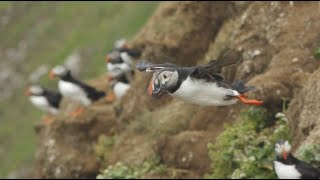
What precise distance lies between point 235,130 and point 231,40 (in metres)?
2.79

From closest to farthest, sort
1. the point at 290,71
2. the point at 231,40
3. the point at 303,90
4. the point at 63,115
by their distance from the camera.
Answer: the point at 303,90 < the point at 290,71 < the point at 231,40 < the point at 63,115

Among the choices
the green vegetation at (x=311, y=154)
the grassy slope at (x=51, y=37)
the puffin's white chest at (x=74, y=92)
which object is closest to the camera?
the green vegetation at (x=311, y=154)

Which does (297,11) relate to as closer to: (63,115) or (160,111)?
(160,111)

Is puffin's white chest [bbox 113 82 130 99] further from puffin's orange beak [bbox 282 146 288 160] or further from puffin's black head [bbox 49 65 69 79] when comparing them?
puffin's orange beak [bbox 282 146 288 160]

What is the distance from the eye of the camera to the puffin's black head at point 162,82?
6137mm

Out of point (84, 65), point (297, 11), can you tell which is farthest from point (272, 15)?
point (84, 65)

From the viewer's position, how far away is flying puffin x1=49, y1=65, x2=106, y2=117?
17.6 metres

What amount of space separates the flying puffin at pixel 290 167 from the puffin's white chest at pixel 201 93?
7.15ft

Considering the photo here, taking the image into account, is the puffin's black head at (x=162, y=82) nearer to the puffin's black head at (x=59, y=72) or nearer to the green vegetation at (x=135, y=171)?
the green vegetation at (x=135, y=171)

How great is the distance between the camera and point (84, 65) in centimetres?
5734

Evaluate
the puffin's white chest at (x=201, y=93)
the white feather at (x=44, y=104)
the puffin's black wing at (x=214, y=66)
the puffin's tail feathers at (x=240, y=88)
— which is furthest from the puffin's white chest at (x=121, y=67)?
the puffin's black wing at (x=214, y=66)

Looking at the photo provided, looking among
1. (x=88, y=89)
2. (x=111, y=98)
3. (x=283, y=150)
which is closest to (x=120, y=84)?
(x=88, y=89)

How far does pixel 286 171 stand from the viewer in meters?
9.15

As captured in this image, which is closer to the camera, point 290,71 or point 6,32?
point 290,71
